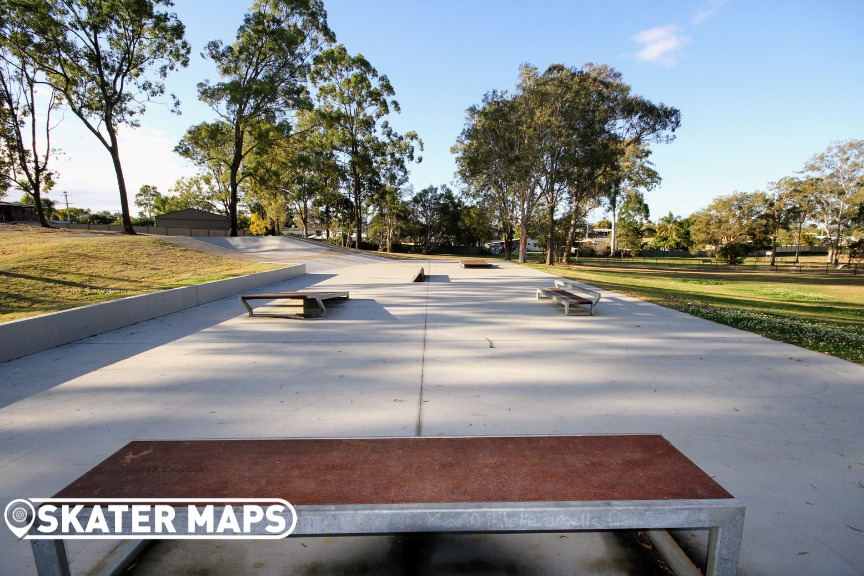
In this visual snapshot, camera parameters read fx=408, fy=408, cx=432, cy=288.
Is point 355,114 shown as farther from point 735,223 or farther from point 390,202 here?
point 735,223

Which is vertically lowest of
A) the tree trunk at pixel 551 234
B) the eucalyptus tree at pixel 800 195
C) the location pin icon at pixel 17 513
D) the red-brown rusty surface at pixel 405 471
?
the location pin icon at pixel 17 513

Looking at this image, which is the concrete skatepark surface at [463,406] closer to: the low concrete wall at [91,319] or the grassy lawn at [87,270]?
the low concrete wall at [91,319]

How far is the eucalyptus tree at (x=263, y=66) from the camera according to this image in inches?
1129

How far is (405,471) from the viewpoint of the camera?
202 centimetres

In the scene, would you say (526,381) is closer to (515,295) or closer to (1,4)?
(515,295)

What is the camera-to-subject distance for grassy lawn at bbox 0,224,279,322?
27.2 feet

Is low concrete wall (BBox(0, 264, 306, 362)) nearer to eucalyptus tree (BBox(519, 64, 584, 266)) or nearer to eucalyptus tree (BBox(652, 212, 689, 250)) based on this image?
eucalyptus tree (BBox(519, 64, 584, 266))

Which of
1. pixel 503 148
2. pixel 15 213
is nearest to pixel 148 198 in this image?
pixel 15 213

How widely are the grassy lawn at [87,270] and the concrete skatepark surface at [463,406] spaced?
2.60 meters

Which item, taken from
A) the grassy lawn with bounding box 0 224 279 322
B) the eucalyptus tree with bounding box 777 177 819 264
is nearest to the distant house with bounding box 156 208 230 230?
the grassy lawn with bounding box 0 224 279 322

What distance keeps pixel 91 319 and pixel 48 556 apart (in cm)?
624

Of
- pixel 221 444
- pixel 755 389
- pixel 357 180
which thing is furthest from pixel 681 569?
pixel 357 180

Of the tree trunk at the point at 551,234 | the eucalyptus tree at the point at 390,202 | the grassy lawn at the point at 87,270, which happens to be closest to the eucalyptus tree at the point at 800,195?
the tree trunk at the point at 551,234

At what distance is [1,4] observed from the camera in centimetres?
2112
